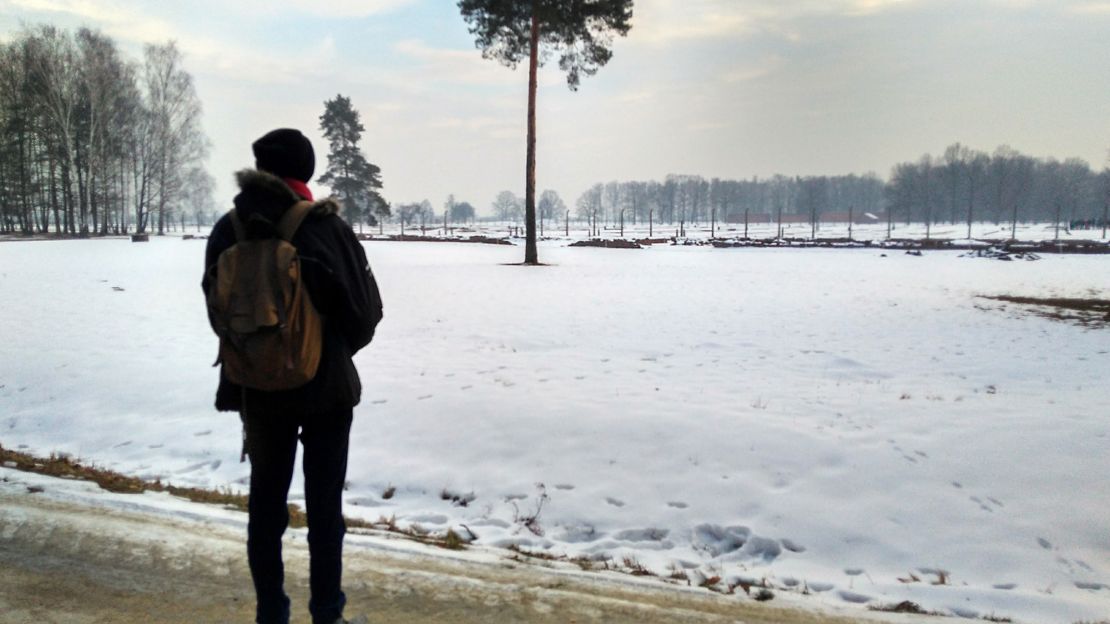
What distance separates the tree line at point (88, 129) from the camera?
1587 inches

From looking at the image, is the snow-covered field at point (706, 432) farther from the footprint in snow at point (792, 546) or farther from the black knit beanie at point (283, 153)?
the black knit beanie at point (283, 153)

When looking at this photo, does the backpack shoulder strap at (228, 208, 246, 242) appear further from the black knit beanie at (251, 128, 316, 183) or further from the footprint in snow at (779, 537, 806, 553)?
the footprint in snow at (779, 537, 806, 553)

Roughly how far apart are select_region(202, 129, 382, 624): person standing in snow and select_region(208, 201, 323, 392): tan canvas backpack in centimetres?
4

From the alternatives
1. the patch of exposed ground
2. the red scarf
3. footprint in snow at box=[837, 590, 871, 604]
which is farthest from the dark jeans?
the patch of exposed ground

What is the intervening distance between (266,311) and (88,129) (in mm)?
50613

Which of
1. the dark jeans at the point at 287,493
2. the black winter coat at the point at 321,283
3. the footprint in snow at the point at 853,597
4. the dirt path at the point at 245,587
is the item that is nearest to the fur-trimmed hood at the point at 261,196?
the black winter coat at the point at 321,283

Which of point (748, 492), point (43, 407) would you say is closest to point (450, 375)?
point (748, 492)

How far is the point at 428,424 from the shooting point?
6.06 m

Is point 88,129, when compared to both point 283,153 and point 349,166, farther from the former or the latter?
point 283,153

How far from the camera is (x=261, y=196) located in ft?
7.51

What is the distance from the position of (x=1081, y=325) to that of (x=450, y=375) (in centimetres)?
1048

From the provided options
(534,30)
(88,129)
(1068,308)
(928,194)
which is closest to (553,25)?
(534,30)

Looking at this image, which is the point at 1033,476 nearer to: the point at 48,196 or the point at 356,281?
the point at 356,281

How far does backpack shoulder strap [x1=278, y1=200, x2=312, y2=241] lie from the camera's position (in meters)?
2.26
